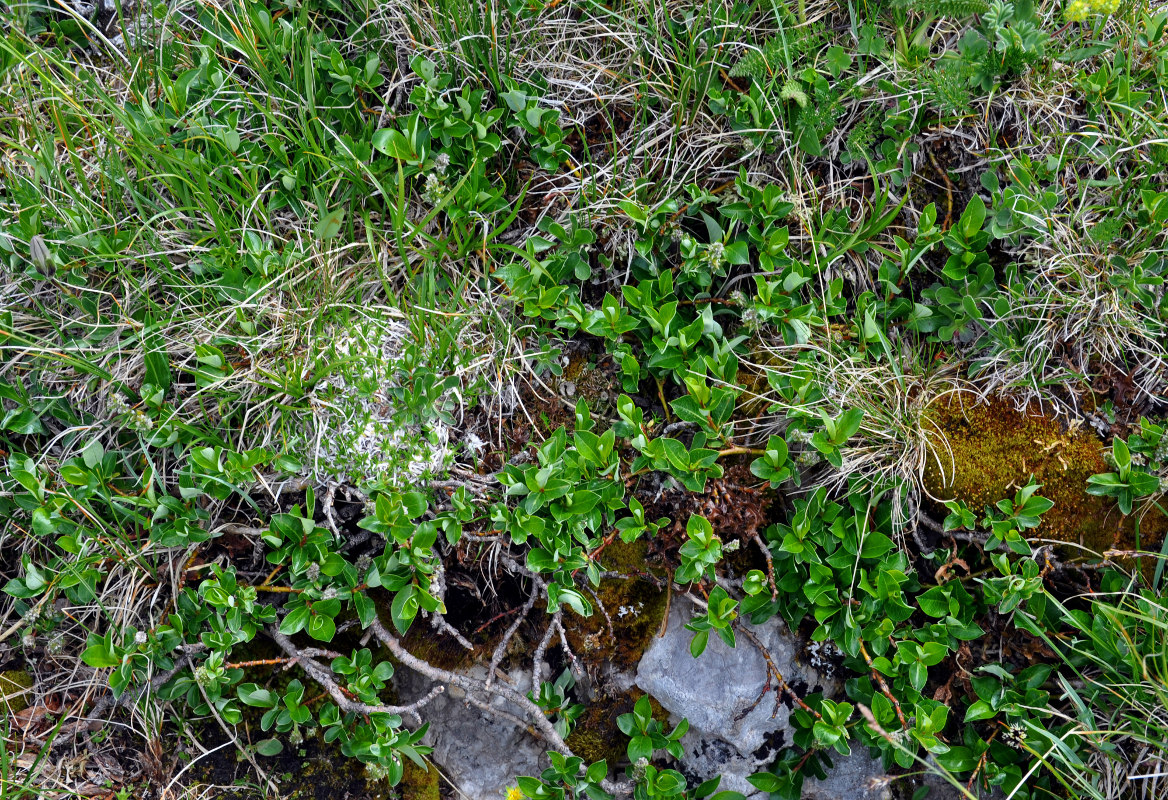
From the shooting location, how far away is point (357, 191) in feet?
9.41

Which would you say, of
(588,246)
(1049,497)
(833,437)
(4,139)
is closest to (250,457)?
(588,246)

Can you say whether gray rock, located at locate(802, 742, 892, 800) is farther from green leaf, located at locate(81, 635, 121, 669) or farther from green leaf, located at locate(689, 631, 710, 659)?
green leaf, located at locate(81, 635, 121, 669)

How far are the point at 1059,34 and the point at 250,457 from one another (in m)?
3.42

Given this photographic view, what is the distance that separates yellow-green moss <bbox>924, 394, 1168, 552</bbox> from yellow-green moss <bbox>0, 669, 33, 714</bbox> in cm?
325

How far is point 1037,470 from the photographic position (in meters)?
2.55

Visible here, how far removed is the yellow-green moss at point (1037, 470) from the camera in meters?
2.53

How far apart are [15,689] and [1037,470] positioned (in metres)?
3.66

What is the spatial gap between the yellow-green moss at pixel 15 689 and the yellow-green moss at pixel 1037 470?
3249 millimetres

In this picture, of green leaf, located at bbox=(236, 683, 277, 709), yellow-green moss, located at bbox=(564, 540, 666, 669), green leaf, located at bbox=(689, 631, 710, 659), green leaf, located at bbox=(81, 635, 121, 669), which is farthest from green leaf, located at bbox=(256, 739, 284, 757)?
green leaf, located at bbox=(689, 631, 710, 659)

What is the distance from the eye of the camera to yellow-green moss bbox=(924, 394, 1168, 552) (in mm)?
2531

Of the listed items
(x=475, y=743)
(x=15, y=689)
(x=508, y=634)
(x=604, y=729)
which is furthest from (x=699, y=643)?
(x=15, y=689)

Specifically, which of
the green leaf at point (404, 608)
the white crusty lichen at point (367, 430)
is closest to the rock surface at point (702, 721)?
the green leaf at point (404, 608)

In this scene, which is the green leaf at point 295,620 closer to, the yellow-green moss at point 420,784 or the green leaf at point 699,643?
the yellow-green moss at point 420,784

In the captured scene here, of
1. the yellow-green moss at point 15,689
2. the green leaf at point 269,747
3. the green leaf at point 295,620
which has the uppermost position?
the green leaf at point 295,620
